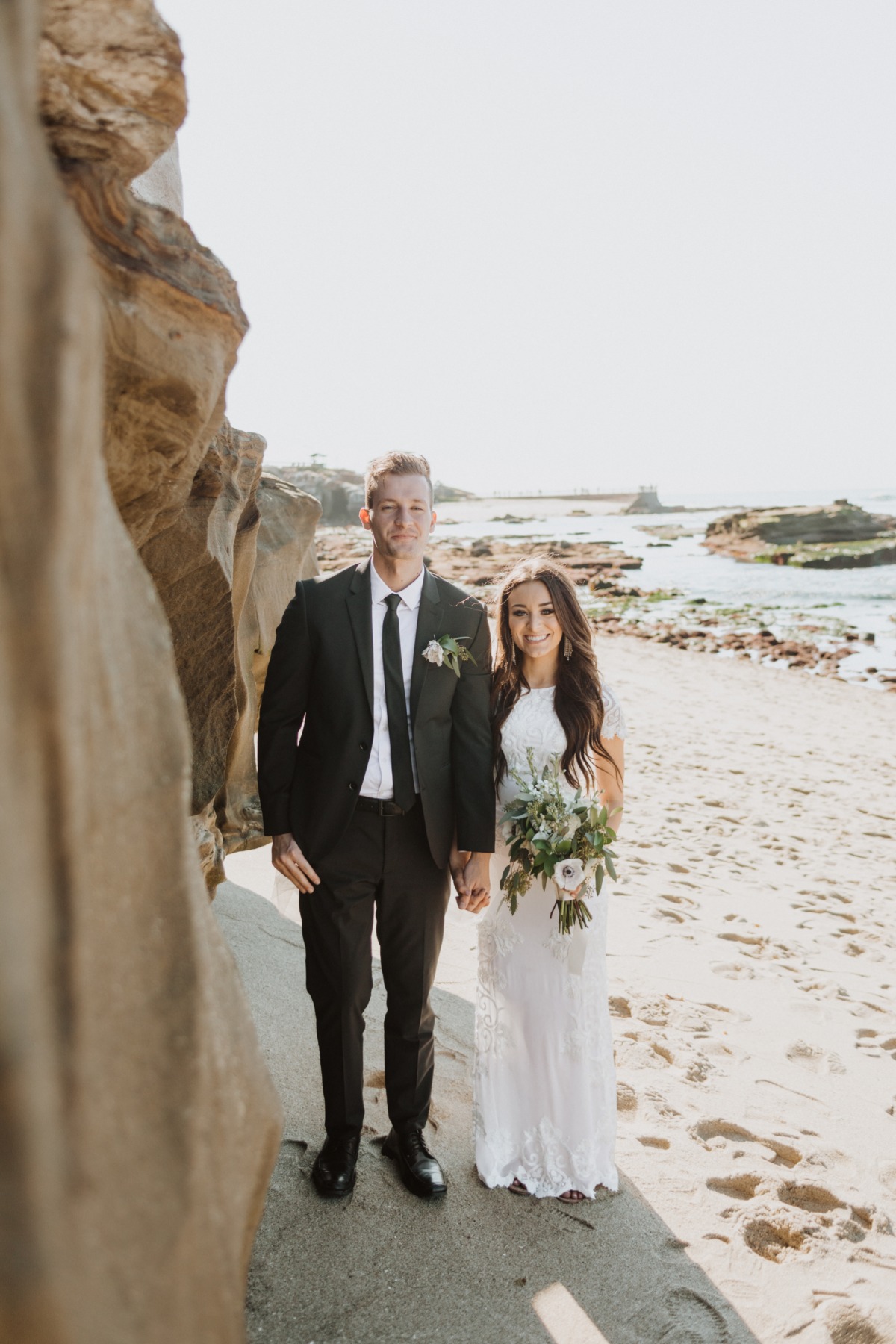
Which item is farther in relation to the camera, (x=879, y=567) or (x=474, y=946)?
(x=879, y=567)

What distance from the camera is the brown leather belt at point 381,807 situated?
3.29 meters

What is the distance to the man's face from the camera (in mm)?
3268

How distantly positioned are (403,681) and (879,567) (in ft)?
110

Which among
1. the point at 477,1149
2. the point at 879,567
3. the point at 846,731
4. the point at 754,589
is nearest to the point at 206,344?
the point at 477,1149

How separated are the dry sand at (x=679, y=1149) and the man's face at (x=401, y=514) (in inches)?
83.6

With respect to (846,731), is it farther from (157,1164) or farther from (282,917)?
(157,1164)

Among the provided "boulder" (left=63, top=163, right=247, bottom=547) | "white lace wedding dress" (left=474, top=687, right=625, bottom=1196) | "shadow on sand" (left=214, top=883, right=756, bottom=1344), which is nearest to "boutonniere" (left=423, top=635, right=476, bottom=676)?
"white lace wedding dress" (left=474, top=687, right=625, bottom=1196)

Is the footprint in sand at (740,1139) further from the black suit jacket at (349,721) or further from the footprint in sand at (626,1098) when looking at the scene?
the black suit jacket at (349,721)

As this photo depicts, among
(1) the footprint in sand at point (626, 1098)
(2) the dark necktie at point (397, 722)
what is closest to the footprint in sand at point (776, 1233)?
(1) the footprint in sand at point (626, 1098)

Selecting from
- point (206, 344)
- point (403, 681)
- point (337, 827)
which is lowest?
point (337, 827)

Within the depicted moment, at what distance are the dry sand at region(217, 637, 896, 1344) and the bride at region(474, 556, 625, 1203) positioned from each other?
A: 15 centimetres

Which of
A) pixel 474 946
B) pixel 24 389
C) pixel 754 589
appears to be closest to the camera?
pixel 24 389

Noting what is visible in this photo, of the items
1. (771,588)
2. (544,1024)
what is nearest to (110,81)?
(544,1024)

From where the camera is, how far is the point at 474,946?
5.42 metres
